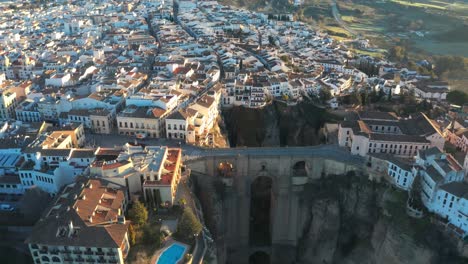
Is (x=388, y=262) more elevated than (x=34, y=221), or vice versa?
(x=34, y=221)

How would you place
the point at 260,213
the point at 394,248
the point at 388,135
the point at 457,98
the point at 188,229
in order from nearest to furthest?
the point at 188,229
the point at 394,248
the point at 388,135
the point at 260,213
the point at 457,98

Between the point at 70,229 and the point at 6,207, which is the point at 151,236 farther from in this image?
the point at 6,207

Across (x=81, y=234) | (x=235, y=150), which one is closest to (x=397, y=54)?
(x=235, y=150)

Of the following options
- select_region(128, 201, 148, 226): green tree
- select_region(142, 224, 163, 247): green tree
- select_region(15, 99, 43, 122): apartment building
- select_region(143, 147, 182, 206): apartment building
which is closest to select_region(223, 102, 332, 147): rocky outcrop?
select_region(143, 147, 182, 206): apartment building

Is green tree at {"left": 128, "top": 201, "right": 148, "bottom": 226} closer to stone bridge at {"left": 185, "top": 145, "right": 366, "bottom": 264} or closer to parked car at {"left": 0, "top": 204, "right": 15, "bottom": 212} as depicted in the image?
stone bridge at {"left": 185, "top": 145, "right": 366, "bottom": 264}

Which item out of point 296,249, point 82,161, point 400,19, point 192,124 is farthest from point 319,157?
point 400,19

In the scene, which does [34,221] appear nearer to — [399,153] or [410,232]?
[410,232]
